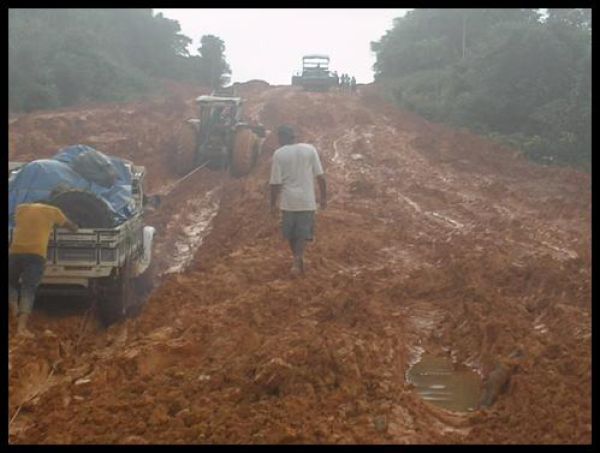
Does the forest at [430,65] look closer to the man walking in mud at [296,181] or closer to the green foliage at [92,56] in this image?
the green foliage at [92,56]

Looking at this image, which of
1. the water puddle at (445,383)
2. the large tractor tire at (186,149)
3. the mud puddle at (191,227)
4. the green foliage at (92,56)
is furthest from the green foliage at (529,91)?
the water puddle at (445,383)

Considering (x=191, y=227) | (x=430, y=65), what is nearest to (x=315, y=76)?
(x=430, y=65)

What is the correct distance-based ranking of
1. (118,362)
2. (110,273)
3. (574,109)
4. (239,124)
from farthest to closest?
(574,109)
(239,124)
(110,273)
(118,362)

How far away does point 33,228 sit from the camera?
755cm

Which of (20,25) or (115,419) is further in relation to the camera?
(20,25)

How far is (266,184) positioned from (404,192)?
2.69m

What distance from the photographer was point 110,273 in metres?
8.08

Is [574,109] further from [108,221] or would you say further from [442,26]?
[442,26]

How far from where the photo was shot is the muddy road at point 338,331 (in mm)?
5383

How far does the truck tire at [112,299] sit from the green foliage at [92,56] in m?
22.1

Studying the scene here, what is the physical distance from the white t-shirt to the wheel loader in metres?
8.95

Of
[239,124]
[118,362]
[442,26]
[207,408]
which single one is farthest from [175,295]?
[442,26]

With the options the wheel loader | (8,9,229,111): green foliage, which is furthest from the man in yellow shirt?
(8,9,229,111): green foliage

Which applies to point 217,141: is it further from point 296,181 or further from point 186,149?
point 296,181
